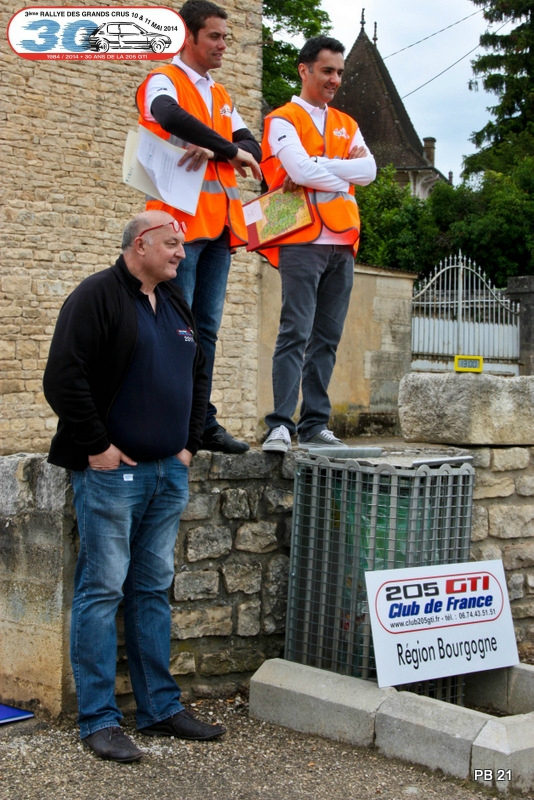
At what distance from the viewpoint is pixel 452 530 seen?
4434 millimetres

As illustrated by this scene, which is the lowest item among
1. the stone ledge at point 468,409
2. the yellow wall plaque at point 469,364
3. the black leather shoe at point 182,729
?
the black leather shoe at point 182,729

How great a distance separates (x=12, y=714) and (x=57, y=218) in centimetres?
875

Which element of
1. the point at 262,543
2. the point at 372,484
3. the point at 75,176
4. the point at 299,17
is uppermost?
the point at 299,17

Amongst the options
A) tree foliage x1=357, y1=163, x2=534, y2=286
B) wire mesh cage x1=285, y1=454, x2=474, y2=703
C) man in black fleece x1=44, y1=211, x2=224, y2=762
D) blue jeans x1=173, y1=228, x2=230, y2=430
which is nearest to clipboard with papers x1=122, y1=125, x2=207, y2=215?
blue jeans x1=173, y1=228, x2=230, y2=430

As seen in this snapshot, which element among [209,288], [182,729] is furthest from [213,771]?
[209,288]

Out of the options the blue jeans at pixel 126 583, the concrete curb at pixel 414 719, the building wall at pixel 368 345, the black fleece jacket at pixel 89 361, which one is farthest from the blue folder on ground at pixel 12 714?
the building wall at pixel 368 345

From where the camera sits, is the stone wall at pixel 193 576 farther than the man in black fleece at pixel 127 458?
Yes

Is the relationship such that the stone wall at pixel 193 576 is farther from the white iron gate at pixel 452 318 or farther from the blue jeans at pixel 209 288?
the white iron gate at pixel 452 318

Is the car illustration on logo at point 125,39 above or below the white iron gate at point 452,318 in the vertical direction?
above

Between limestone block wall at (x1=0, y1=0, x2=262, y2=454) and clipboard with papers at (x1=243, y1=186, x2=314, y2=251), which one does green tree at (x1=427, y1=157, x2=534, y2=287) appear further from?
clipboard with papers at (x1=243, y1=186, x2=314, y2=251)

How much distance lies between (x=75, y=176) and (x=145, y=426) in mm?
9132

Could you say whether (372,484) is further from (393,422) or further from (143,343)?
(393,422)

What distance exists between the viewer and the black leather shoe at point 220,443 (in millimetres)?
4535

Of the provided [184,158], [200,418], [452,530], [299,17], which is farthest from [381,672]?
[299,17]
